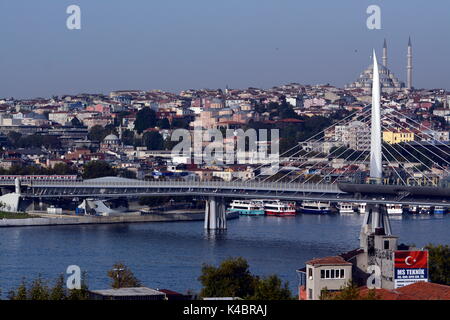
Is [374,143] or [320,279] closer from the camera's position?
[320,279]

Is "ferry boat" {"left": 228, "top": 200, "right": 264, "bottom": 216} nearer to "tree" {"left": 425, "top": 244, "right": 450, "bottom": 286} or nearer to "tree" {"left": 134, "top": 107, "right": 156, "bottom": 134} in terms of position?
"tree" {"left": 425, "top": 244, "right": 450, "bottom": 286}

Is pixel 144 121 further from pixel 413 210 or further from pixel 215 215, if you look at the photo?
pixel 215 215

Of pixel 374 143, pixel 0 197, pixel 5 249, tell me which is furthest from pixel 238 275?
pixel 0 197

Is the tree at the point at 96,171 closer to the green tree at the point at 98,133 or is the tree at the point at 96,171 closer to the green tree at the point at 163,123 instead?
the green tree at the point at 98,133

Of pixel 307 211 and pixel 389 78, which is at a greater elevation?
pixel 389 78

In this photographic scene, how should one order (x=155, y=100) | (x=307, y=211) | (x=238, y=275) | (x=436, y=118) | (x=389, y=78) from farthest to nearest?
(x=389, y=78), (x=155, y=100), (x=436, y=118), (x=307, y=211), (x=238, y=275)
